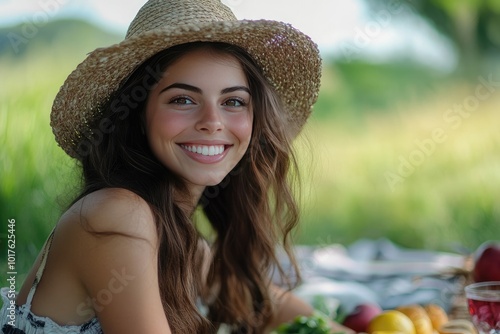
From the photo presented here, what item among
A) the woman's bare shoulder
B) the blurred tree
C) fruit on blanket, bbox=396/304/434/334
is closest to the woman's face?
the woman's bare shoulder

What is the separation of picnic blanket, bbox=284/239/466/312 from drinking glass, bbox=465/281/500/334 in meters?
0.79

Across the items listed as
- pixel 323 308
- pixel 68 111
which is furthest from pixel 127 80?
pixel 323 308

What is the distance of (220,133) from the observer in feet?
5.66

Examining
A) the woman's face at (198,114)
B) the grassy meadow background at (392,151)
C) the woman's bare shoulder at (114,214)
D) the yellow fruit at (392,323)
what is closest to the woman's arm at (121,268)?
the woman's bare shoulder at (114,214)

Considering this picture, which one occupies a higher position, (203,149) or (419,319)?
(203,149)

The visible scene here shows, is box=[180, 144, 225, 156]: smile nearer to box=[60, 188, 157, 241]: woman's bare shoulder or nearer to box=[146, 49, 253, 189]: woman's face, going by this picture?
box=[146, 49, 253, 189]: woman's face

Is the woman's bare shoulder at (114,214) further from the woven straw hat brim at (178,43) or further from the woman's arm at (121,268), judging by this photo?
the woven straw hat brim at (178,43)

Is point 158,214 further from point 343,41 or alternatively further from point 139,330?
point 343,41

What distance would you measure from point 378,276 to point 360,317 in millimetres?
926

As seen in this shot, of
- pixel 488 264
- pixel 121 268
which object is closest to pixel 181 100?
pixel 121 268

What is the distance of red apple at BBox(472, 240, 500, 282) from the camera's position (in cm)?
222

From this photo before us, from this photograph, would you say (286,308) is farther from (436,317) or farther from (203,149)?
(203,149)

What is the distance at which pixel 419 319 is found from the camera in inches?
79.8

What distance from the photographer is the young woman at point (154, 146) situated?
5.10 feet
